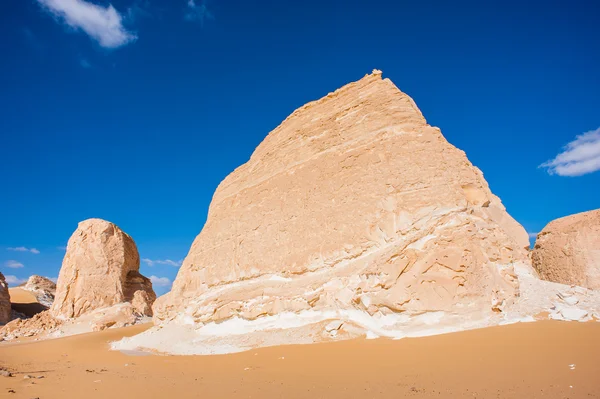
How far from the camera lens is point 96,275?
25484 mm

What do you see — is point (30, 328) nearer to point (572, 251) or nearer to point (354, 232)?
point (354, 232)

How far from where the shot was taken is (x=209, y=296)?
1508cm

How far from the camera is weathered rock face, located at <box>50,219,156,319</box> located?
24922 mm

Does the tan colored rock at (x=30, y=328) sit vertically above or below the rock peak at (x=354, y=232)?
below

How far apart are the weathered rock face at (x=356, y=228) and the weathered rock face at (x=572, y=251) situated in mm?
1653

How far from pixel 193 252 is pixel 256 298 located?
684 cm

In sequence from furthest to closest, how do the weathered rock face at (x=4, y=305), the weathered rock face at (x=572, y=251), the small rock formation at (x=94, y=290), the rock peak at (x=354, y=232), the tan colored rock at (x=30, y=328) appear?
the weathered rock face at (x=4, y=305) → the small rock formation at (x=94, y=290) → the tan colored rock at (x=30, y=328) → the weathered rock face at (x=572, y=251) → the rock peak at (x=354, y=232)

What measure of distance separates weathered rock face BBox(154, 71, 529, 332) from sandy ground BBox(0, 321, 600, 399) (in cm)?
155

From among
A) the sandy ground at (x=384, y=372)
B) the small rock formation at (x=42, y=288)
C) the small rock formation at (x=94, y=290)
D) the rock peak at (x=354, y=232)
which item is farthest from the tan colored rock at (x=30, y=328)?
the sandy ground at (x=384, y=372)

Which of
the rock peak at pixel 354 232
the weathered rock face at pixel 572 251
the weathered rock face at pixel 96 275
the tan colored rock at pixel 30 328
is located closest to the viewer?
the rock peak at pixel 354 232

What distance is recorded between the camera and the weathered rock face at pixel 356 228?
934cm

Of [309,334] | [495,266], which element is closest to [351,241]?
[309,334]

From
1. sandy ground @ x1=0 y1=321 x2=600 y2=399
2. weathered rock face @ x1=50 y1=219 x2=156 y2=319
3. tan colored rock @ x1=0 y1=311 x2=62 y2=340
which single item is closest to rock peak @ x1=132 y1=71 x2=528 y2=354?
sandy ground @ x1=0 y1=321 x2=600 y2=399

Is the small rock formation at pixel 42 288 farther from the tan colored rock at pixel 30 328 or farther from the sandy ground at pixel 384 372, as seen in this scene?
the sandy ground at pixel 384 372
